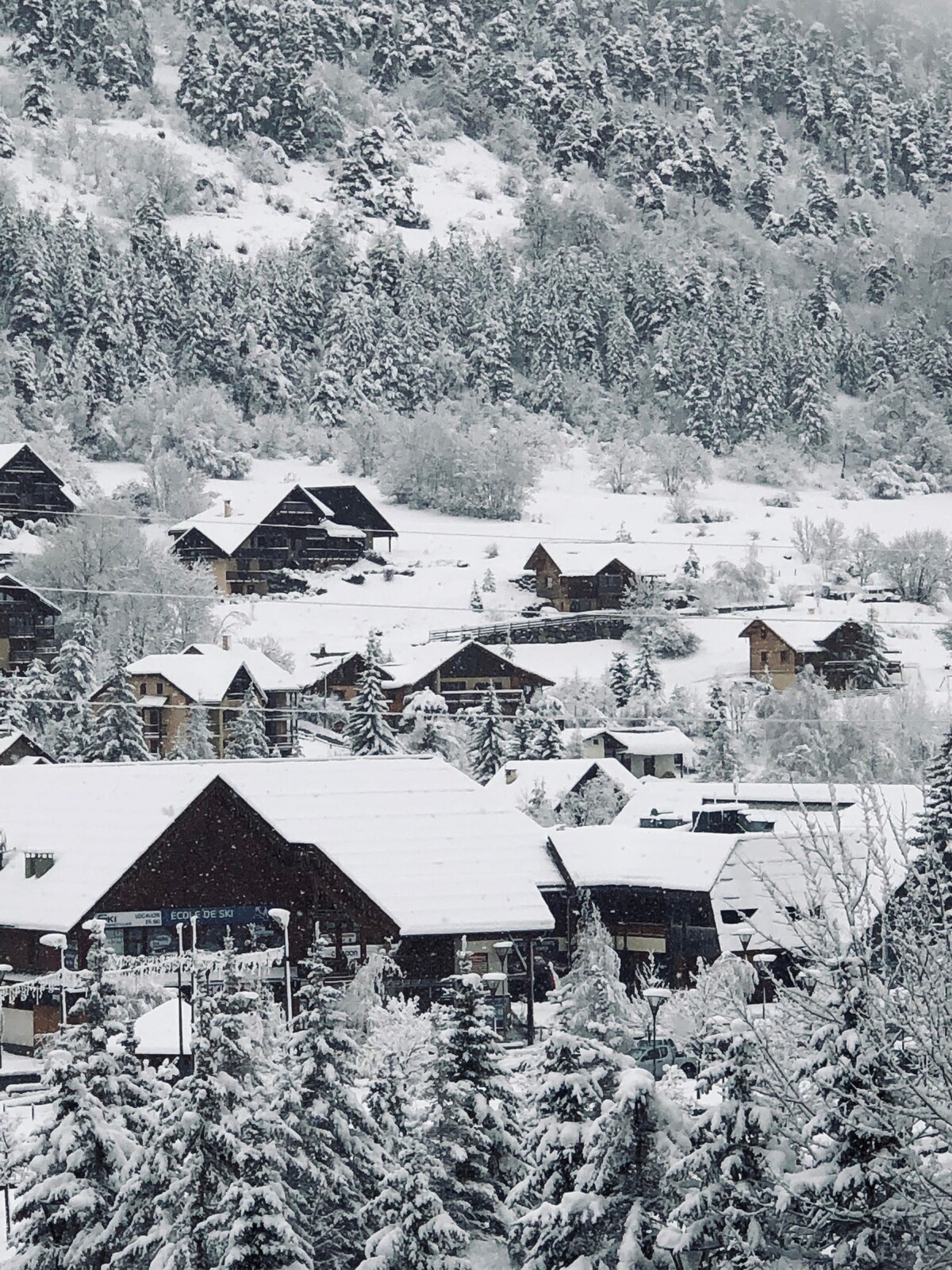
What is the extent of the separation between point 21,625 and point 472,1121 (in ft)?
203

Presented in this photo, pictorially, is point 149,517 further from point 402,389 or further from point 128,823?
point 128,823

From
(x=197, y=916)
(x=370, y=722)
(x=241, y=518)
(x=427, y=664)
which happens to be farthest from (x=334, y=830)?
(x=241, y=518)

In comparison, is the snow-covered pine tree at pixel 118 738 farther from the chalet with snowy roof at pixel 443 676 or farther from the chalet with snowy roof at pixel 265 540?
the chalet with snowy roof at pixel 265 540

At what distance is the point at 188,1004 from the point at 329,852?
882 centimetres

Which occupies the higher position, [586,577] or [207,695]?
[586,577]

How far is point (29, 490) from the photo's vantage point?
9312 cm

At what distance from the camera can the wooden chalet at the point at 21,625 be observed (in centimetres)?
7725

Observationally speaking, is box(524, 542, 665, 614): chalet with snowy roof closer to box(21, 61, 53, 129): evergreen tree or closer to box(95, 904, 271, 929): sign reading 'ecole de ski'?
box(95, 904, 271, 929): sign reading 'ecole de ski'

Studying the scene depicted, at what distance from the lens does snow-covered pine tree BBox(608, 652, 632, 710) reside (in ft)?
260

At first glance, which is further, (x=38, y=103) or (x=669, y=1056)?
(x=38, y=103)

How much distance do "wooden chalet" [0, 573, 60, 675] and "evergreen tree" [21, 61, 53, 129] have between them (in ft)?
378

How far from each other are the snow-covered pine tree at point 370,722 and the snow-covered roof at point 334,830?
15441 millimetres

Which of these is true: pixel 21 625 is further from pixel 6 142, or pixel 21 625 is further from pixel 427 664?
pixel 6 142

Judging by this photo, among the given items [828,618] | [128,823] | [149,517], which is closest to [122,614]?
[149,517]
